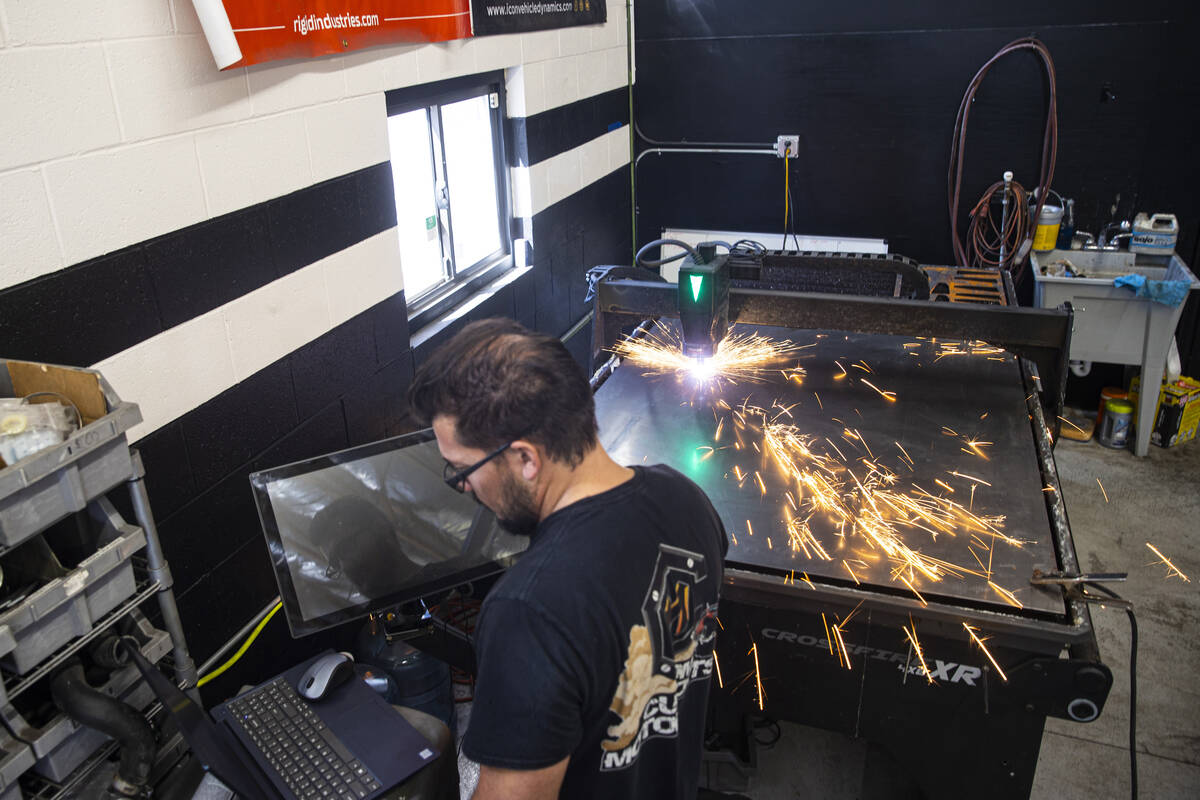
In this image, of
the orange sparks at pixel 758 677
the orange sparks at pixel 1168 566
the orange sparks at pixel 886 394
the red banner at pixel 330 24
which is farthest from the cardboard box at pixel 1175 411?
the red banner at pixel 330 24

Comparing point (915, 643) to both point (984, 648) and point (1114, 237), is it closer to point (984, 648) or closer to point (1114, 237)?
point (984, 648)

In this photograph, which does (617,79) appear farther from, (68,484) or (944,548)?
(68,484)

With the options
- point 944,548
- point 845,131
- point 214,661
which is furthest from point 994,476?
point 845,131

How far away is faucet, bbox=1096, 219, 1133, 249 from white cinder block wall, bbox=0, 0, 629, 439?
3693 mm

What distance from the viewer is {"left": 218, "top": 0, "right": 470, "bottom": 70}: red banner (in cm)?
209

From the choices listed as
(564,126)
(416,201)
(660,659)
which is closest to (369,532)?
(660,659)

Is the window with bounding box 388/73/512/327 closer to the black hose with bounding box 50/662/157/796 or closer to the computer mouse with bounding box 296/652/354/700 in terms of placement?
the computer mouse with bounding box 296/652/354/700

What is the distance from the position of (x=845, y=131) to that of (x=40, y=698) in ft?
15.4

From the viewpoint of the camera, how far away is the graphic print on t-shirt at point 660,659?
1.27 meters

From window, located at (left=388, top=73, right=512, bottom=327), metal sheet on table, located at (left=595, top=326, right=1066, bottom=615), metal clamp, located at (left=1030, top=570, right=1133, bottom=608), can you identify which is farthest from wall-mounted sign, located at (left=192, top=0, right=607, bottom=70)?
metal clamp, located at (left=1030, top=570, right=1133, bottom=608)

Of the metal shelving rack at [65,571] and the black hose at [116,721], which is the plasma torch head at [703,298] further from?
the black hose at [116,721]

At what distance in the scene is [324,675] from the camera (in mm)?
1794

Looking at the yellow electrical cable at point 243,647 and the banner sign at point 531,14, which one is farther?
the banner sign at point 531,14

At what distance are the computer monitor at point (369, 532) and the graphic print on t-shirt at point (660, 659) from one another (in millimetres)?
823
